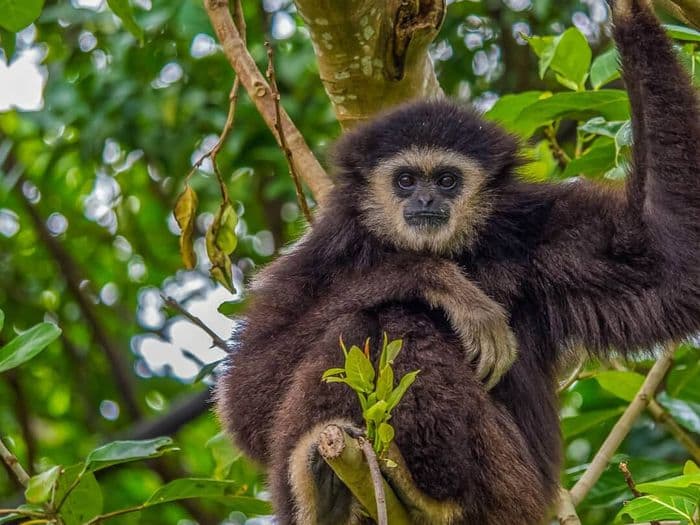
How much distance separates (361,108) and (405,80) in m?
0.30

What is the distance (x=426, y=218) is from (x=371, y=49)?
96 centimetres

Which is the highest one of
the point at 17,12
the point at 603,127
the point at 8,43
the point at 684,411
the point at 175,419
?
the point at 17,12

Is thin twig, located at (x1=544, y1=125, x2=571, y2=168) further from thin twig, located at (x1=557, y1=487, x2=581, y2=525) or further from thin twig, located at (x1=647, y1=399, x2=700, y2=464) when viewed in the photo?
thin twig, located at (x1=557, y1=487, x2=581, y2=525)

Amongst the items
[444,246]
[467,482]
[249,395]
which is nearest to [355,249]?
[444,246]

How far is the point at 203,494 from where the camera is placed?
5461 mm

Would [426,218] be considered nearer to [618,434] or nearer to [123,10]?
[618,434]

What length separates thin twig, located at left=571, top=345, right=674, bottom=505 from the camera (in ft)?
18.4

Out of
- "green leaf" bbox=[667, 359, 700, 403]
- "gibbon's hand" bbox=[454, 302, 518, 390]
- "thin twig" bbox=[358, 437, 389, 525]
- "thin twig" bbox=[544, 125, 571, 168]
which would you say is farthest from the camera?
"green leaf" bbox=[667, 359, 700, 403]

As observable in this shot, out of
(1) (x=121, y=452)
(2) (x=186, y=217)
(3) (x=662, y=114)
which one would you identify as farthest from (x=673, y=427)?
(1) (x=121, y=452)

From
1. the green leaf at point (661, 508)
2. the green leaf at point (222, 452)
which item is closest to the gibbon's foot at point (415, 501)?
the green leaf at point (661, 508)

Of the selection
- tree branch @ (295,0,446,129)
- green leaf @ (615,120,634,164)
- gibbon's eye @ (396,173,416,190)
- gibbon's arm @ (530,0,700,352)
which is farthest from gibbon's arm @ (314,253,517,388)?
tree branch @ (295,0,446,129)

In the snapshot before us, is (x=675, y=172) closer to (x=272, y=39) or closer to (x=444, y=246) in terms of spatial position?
(x=444, y=246)

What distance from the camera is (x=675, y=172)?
473 cm

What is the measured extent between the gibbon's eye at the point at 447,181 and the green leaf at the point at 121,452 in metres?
1.78
